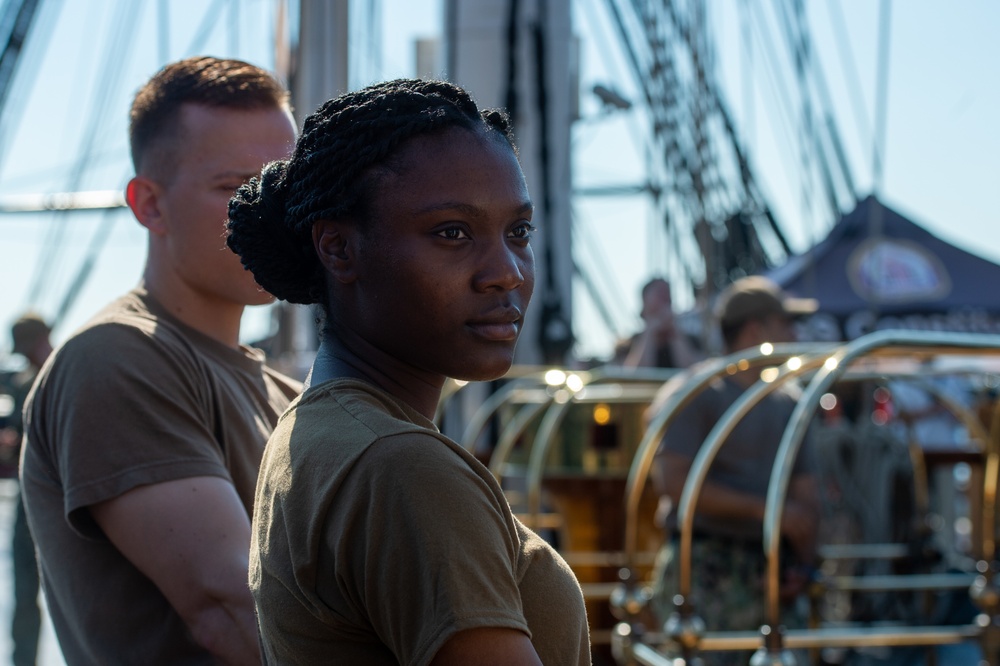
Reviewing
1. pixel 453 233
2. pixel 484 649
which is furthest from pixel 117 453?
pixel 484 649

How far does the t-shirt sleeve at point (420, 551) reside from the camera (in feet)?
3.14

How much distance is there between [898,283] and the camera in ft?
32.2

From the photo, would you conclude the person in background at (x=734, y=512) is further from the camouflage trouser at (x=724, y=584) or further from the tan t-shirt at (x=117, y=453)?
the tan t-shirt at (x=117, y=453)

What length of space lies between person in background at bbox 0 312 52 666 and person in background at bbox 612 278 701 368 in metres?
2.89

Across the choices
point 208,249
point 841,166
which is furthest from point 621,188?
point 208,249

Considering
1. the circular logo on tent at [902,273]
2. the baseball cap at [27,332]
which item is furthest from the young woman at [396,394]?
the circular logo on tent at [902,273]

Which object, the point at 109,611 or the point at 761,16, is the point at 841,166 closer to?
the point at 761,16

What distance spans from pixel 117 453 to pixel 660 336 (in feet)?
16.1

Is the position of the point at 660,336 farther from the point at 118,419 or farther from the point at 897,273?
the point at 118,419

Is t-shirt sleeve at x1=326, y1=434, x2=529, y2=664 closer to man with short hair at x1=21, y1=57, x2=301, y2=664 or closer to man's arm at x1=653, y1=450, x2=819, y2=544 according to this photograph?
man with short hair at x1=21, y1=57, x2=301, y2=664

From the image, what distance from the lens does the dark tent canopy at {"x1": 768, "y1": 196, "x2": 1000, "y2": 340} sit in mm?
Answer: 9695

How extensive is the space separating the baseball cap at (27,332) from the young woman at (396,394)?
4.97m

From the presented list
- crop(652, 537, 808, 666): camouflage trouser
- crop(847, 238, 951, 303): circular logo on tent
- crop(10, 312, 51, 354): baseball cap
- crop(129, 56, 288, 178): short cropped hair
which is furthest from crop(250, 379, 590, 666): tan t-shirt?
crop(847, 238, 951, 303): circular logo on tent

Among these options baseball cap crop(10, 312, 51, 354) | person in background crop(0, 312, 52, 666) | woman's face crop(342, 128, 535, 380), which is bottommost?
person in background crop(0, 312, 52, 666)
